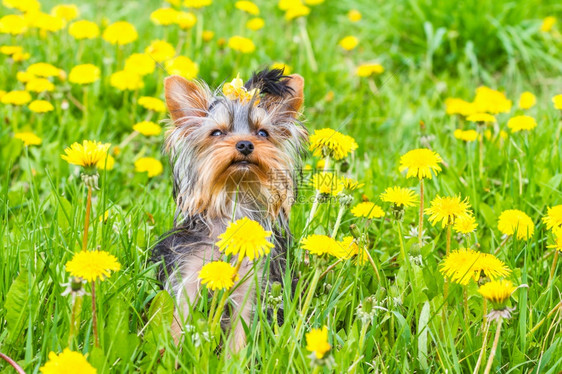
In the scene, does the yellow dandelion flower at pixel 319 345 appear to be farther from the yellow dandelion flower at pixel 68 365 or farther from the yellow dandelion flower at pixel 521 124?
the yellow dandelion flower at pixel 521 124

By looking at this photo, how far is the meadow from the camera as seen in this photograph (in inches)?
101

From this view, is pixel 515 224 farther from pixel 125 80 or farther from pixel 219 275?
pixel 125 80

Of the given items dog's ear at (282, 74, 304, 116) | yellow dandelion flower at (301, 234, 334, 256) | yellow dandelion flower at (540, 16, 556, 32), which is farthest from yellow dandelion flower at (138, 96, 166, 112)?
yellow dandelion flower at (540, 16, 556, 32)

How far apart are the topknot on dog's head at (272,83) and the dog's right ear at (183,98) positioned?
0.26 metres

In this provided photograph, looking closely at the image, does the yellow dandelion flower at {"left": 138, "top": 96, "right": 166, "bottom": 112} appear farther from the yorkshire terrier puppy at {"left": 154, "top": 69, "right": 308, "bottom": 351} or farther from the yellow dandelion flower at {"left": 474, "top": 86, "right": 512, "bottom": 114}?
the yellow dandelion flower at {"left": 474, "top": 86, "right": 512, "bottom": 114}

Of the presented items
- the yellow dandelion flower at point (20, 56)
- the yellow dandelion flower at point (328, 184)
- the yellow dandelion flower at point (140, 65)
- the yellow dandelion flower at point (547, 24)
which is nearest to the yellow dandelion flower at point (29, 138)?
the yellow dandelion flower at point (140, 65)

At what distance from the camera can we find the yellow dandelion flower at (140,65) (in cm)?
514

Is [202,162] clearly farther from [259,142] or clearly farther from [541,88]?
[541,88]

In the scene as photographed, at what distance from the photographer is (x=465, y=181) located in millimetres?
4293

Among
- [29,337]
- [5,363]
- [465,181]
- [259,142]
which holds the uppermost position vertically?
[259,142]

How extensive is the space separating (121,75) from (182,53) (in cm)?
112

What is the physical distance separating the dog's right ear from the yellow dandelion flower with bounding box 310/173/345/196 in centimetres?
64

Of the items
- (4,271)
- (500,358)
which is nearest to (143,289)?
(4,271)

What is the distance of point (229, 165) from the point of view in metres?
3.10
